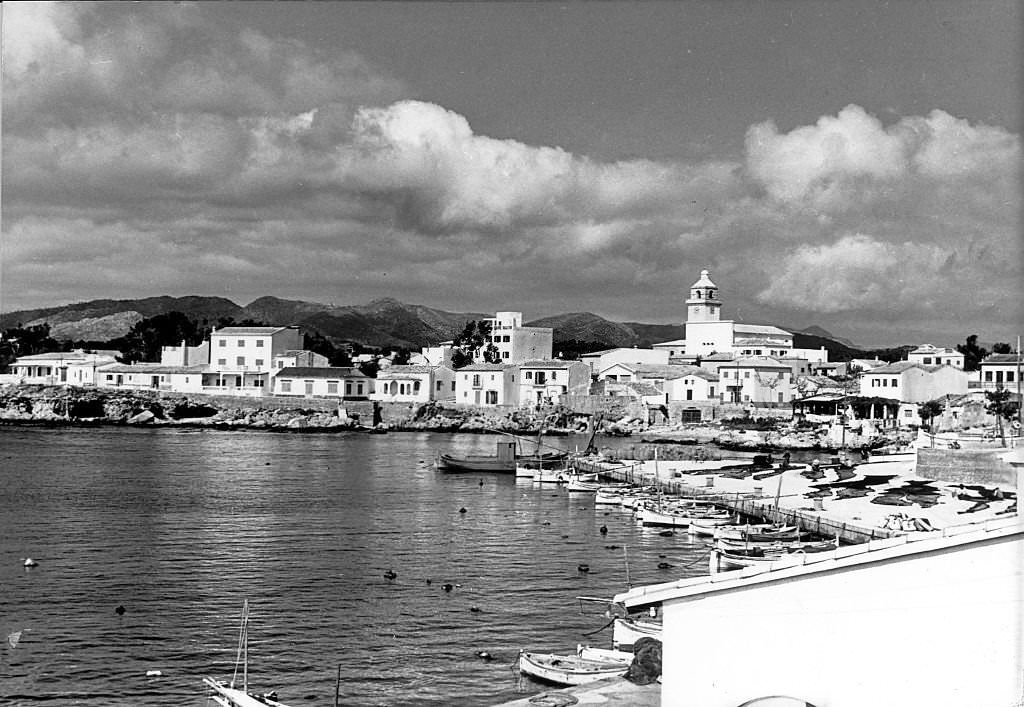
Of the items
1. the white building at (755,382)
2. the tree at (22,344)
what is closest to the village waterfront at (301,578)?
the white building at (755,382)

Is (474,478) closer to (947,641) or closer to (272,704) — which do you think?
(272,704)

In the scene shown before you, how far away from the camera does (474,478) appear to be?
1362 inches

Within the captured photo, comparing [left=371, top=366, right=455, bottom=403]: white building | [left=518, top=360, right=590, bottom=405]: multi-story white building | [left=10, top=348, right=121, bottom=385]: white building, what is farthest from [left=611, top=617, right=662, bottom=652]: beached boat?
[left=10, top=348, right=121, bottom=385]: white building

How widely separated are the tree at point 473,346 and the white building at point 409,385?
4.85 meters

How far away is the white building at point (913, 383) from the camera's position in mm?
53062

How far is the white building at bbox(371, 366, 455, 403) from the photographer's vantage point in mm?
62188

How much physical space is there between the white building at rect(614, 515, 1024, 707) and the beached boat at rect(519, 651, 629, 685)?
4.27 metres

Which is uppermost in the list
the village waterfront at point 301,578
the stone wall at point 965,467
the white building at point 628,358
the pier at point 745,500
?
the white building at point 628,358

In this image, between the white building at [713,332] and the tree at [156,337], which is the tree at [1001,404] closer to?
the white building at [713,332]

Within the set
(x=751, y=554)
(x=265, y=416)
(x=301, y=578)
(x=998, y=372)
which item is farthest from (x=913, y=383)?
(x=301, y=578)

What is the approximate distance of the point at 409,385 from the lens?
62.5 metres

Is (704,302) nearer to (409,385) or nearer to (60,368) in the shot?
(409,385)

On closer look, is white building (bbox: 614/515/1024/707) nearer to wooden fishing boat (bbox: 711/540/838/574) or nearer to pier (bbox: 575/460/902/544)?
pier (bbox: 575/460/902/544)

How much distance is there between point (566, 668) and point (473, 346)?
6017cm
